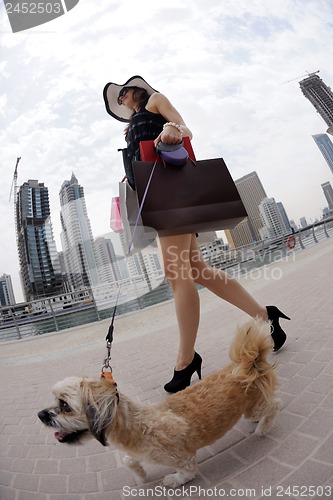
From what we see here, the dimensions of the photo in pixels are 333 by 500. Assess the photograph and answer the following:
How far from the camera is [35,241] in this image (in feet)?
120

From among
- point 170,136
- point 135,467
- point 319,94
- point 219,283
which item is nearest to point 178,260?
point 219,283

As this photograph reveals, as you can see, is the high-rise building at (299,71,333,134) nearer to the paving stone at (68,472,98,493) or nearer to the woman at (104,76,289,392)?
the woman at (104,76,289,392)

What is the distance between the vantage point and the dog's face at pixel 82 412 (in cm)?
97

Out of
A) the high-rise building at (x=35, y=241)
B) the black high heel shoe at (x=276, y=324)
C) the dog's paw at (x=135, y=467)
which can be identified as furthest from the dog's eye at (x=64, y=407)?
the high-rise building at (x=35, y=241)

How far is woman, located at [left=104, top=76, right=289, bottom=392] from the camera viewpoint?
1.71 m

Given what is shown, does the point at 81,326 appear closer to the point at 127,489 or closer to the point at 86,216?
the point at 86,216

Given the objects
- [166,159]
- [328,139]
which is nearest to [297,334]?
[166,159]

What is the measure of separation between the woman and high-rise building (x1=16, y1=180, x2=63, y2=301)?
2552 cm

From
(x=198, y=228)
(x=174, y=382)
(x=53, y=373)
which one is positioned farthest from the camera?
(x=53, y=373)

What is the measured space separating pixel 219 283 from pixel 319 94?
380 feet

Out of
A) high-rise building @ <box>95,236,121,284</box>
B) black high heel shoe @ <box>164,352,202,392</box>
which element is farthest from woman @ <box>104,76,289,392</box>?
high-rise building @ <box>95,236,121,284</box>

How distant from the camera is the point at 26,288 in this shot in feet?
144

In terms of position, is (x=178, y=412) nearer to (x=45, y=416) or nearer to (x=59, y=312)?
(x=45, y=416)

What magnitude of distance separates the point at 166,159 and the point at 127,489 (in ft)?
5.31
